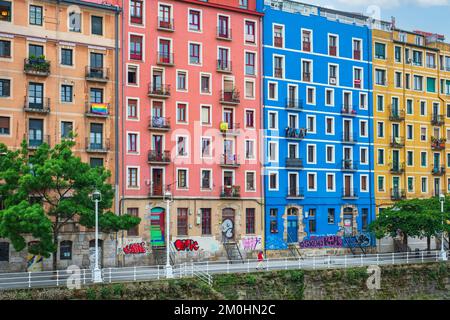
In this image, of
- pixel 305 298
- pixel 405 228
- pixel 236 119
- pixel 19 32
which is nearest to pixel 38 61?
pixel 19 32

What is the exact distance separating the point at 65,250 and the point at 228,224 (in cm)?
1460

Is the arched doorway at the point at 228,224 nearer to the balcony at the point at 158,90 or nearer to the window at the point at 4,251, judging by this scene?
the balcony at the point at 158,90

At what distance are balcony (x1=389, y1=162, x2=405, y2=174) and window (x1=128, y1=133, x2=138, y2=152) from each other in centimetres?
2842

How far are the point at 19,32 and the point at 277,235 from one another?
28073 mm

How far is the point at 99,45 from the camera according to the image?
55938 mm

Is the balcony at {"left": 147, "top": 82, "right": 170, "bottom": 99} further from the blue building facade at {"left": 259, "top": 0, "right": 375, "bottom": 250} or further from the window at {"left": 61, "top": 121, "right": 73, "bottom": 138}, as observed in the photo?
the blue building facade at {"left": 259, "top": 0, "right": 375, "bottom": 250}

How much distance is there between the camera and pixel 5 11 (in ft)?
172

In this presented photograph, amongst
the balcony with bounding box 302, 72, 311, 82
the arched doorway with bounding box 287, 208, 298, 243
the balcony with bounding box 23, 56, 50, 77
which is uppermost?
the balcony with bounding box 302, 72, 311, 82

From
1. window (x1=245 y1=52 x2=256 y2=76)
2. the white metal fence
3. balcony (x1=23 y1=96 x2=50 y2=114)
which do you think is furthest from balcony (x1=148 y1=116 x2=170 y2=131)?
the white metal fence

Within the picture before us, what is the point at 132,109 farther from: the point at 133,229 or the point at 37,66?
the point at 133,229

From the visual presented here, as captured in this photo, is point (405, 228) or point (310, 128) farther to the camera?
point (310, 128)

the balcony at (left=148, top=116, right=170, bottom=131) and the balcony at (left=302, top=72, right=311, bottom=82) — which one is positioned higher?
the balcony at (left=302, top=72, right=311, bottom=82)

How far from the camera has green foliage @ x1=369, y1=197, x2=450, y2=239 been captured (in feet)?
192
